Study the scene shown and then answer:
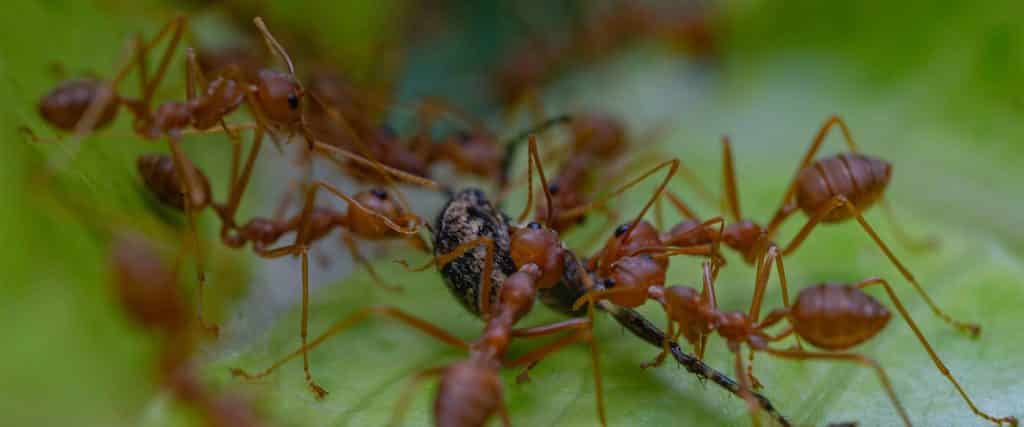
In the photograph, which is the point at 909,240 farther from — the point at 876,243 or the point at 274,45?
the point at 274,45

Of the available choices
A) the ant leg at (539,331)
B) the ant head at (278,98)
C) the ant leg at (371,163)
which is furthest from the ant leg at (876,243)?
the ant head at (278,98)

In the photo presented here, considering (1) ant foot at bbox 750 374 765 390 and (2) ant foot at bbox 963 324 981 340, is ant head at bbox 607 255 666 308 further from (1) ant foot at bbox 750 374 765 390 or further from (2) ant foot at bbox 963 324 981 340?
(2) ant foot at bbox 963 324 981 340

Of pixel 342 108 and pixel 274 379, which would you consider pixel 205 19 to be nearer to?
pixel 342 108

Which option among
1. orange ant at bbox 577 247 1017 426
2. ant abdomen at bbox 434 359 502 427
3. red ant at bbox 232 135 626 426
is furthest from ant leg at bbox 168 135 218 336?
orange ant at bbox 577 247 1017 426

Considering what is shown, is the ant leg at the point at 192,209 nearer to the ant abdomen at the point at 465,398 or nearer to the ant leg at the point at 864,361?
the ant abdomen at the point at 465,398

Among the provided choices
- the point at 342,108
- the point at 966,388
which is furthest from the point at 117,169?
the point at 966,388

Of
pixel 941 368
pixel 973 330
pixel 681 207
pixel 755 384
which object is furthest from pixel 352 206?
pixel 973 330

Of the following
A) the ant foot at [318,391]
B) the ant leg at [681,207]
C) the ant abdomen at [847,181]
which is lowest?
the ant foot at [318,391]

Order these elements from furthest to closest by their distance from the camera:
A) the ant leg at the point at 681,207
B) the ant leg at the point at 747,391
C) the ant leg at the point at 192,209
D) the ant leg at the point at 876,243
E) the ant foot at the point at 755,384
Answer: the ant leg at the point at 681,207
the ant leg at the point at 876,243
the ant leg at the point at 192,209
the ant foot at the point at 755,384
the ant leg at the point at 747,391
